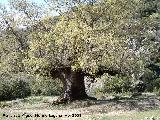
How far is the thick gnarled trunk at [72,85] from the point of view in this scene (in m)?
33.7

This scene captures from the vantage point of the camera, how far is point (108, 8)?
106ft

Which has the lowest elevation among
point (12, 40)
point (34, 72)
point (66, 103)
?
point (66, 103)

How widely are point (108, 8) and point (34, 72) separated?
6.86 metres

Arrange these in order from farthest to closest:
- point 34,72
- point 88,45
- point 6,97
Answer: point 6,97 → point 34,72 → point 88,45

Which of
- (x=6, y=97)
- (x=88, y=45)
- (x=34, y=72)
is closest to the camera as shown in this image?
(x=88, y=45)

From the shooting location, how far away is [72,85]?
33906 mm

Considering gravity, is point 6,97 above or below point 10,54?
below


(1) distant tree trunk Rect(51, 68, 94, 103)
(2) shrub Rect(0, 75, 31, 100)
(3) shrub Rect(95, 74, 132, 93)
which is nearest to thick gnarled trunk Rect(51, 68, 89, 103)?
(1) distant tree trunk Rect(51, 68, 94, 103)

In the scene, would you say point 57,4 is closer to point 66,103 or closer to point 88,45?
point 88,45

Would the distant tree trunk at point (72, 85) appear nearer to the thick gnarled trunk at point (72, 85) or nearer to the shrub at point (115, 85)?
the thick gnarled trunk at point (72, 85)

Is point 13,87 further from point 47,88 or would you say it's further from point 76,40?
point 76,40

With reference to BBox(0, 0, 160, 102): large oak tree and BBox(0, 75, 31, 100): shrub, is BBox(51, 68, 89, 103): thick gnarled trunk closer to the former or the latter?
BBox(0, 0, 160, 102): large oak tree

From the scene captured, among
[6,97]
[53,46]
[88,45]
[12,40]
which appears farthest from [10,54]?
[6,97]

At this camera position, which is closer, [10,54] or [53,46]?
[53,46]
